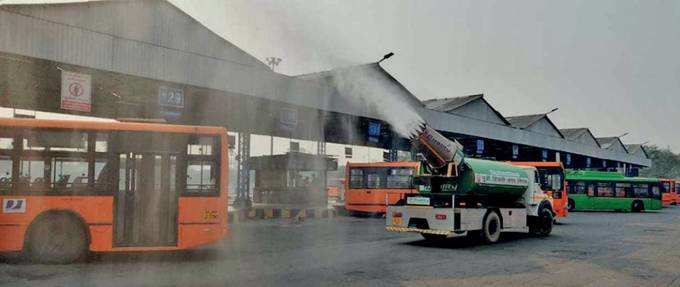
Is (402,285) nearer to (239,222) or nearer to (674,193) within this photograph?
(239,222)

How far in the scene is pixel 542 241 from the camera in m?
16.0

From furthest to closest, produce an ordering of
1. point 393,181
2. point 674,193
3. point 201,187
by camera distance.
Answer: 1. point 674,193
2. point 393,181
3. point 201,187

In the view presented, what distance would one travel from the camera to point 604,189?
3575 centimetres

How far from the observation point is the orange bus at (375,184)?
2609 cm

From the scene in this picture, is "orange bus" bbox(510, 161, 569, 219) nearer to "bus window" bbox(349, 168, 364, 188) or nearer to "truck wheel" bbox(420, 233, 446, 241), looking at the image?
"truck wheel" bbox(420, 233, 446, 241)

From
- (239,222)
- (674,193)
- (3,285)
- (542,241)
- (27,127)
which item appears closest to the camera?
(3,285)

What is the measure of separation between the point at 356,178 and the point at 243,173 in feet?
26.5

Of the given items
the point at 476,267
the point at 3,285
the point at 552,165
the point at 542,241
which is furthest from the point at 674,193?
the point at 3,285

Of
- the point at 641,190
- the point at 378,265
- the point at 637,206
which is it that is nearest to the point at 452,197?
the point at 378,265

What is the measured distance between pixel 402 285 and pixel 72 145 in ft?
22.5

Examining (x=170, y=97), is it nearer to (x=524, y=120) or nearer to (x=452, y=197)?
(x=452, y=197)

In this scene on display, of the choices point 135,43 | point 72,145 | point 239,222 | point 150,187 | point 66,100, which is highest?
point 135,43

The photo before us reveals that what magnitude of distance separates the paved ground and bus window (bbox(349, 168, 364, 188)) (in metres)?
10.6

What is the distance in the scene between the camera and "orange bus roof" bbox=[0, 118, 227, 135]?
34.4 feet
